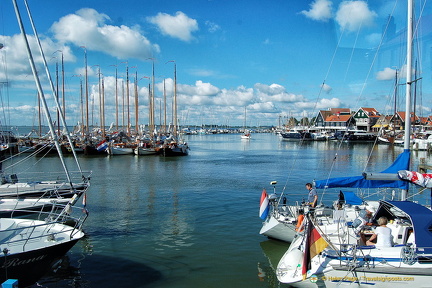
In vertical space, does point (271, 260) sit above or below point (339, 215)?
below

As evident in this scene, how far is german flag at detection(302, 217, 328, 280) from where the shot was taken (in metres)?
11.4

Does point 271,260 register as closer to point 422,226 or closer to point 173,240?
point 173,240

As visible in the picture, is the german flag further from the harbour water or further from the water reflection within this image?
the harbour water

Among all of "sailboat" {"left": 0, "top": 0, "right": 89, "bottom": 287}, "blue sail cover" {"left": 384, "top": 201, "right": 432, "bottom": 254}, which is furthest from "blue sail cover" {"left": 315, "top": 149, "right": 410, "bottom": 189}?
"sailboat" {"left": 0, "top": 0, "right": 89, "bottom": 287}

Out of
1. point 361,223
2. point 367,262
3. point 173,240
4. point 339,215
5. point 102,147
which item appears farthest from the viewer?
point 102,147

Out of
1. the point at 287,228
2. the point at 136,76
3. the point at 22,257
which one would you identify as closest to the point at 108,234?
the point at 22,257

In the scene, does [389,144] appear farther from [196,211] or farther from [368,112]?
[196,211]

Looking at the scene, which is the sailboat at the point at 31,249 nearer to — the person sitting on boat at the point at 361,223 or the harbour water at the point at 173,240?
the harbour water at the point at 173,240

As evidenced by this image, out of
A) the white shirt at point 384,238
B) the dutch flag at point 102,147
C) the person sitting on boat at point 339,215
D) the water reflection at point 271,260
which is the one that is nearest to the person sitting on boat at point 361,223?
the person sitting on boat at point 339,215

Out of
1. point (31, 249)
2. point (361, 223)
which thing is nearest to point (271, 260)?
point (361, 223)

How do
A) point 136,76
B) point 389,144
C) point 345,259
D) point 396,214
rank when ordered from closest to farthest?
point 345,259 < point 396,214 < point 136,76 < point 389,144

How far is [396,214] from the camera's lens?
1396 cm

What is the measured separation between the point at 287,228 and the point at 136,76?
69003mm

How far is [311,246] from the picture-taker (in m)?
11.5
